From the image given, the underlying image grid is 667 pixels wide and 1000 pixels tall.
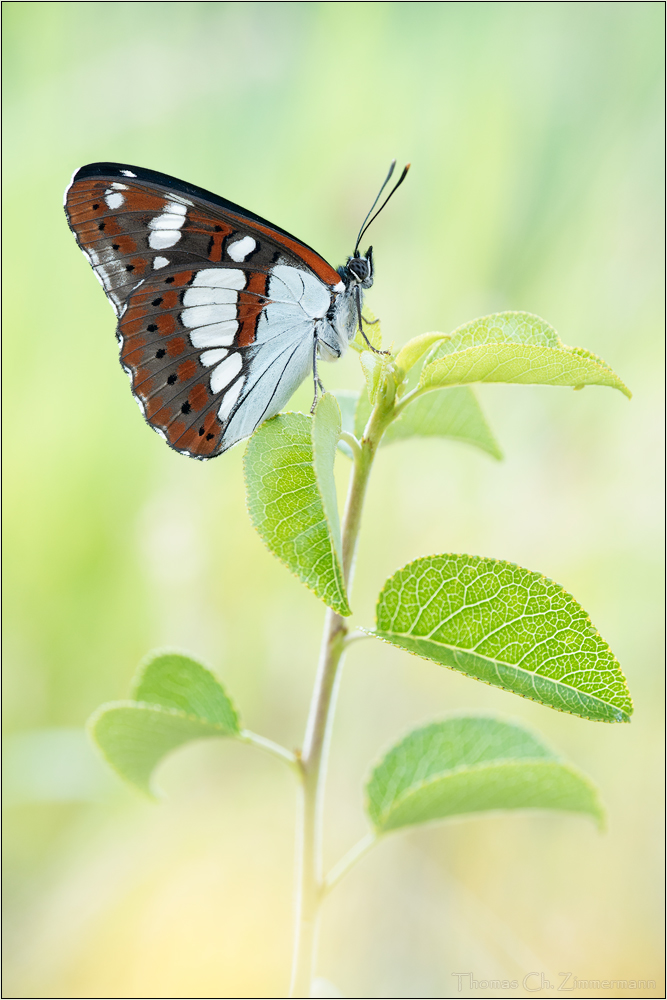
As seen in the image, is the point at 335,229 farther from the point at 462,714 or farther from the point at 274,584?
the point at 462,714

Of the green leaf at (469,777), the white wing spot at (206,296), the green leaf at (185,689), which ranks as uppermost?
the white wing spot at (206,296)

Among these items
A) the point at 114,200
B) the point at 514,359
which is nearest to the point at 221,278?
the point at 114,200

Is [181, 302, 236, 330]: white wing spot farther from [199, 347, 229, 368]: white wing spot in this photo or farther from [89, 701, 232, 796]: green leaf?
[89, 701, 232, 796]: green leaf

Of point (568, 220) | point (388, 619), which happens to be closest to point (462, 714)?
point (388, 619)

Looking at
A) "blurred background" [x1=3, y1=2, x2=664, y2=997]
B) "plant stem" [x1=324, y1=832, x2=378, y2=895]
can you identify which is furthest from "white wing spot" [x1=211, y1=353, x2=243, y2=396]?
"blurred background" [x1=3, y1=2, x2=664, y2=997]

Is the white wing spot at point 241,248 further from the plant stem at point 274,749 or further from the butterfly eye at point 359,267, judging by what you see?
the plant stem at point 274,749

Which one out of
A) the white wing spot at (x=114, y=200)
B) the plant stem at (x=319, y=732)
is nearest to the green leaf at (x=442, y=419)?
the plant stem at (x=319, y=732)
